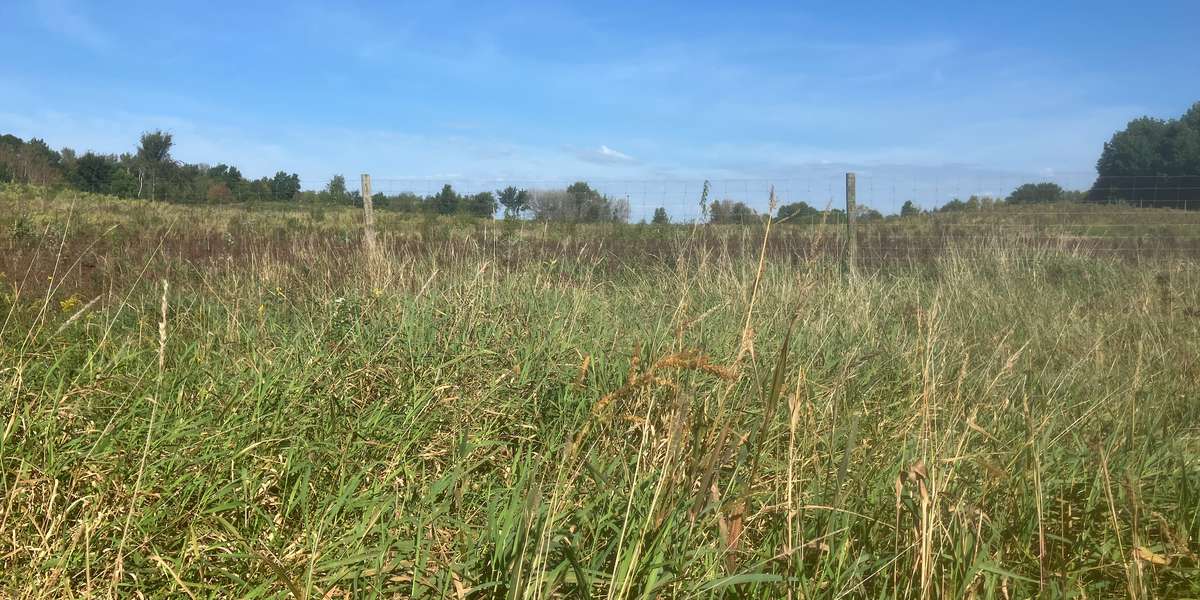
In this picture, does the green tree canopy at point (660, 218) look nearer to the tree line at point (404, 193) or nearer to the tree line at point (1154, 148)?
the tree line at point (404, 193)

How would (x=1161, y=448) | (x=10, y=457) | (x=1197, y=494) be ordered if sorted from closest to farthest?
(x=10, y=457) → (x=1197, y=494) → (x=1161, y=448)

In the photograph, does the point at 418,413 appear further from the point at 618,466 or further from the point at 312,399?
the point at 618,466

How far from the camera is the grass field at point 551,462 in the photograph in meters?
1.61

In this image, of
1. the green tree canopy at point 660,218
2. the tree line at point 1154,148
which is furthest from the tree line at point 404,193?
the tree line at point 1154,148

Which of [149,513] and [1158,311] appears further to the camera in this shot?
[1158,311]

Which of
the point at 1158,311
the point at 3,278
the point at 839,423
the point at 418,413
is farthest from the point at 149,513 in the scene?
the point at 1158,311

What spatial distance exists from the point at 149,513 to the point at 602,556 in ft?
3.36

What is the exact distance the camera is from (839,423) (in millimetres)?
2674

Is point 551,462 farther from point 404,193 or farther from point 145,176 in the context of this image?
point 145,176

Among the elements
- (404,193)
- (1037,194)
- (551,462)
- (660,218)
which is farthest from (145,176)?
(1037,194)

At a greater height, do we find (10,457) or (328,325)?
(328,325)

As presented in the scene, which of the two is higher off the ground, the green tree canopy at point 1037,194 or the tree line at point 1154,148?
the tree line at point 1154,148

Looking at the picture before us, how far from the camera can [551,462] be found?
229 cm

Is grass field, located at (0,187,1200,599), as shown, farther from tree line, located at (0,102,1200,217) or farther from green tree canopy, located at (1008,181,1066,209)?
green tree canopy, located at (1008,181,1066,209)
